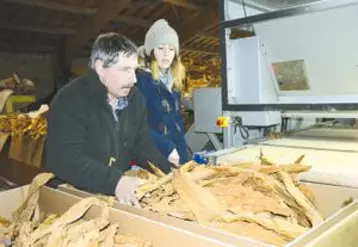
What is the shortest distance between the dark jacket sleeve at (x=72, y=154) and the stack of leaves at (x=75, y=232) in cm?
17

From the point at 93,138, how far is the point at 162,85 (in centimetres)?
73

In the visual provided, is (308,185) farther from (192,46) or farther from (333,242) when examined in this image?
(192,46)

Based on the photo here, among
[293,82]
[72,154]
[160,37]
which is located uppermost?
[160,37]


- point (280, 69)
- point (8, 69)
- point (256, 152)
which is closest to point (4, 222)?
point (256, 152)

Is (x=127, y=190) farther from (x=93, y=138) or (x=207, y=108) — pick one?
(x=207, y=108)

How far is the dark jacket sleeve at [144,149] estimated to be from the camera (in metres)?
1.47

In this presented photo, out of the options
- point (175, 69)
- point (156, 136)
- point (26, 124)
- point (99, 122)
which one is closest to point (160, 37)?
point (175, 69)

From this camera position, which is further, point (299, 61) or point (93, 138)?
point (299, 61)

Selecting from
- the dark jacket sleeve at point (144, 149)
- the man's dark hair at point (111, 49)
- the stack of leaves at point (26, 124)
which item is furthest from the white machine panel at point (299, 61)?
the stack of leaves at point (26, 124)

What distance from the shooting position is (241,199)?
2.96 ft

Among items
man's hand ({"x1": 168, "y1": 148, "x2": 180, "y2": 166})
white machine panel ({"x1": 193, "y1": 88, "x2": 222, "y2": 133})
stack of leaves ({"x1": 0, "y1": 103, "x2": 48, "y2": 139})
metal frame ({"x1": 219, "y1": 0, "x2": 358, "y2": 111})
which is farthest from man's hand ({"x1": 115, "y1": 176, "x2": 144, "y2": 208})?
stack of leaves ({"x1": 0, "y1": 103, "x2": 48, "y2": 139})

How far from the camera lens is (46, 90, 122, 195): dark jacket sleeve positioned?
3.54ft

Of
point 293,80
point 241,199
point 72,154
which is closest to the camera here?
point 241,199

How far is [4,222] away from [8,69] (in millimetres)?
6172
